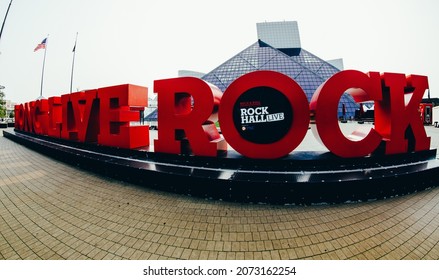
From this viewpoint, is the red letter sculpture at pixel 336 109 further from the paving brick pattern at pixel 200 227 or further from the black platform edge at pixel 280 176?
the paving brick pattern at pixel 200 227

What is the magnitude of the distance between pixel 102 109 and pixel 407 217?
965 cm

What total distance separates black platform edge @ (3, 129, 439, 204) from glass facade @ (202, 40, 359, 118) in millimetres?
40870

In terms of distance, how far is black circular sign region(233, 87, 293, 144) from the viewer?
5699mm

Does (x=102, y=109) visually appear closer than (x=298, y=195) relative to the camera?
No

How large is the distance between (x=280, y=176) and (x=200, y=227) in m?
2.36

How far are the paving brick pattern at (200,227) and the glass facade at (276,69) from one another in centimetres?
4282

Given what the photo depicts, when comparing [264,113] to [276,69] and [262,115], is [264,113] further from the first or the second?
[276,69]

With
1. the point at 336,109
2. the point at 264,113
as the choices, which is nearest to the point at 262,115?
the point at 264,113

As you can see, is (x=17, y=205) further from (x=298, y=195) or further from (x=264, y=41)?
(x=264, y=41)

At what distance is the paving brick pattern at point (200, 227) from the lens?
2922 millimetres

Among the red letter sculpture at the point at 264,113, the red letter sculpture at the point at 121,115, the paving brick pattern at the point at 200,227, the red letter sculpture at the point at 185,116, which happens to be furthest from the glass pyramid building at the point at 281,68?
the paving brick pattern at the point at 200,227
